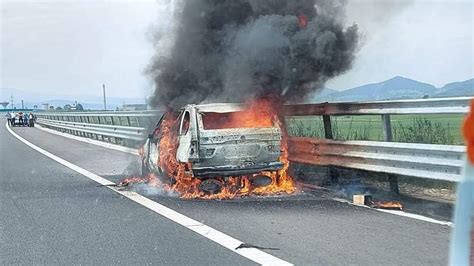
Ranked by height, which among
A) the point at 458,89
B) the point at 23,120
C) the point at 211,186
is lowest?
the point at 211,186

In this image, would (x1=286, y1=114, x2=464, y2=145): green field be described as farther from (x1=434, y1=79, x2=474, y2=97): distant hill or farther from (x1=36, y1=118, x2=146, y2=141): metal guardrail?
(x1=36, y1=118, x2=146, y2=141): metal guardrail

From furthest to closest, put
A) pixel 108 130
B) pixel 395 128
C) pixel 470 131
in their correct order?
1. pixel 108 130
2. pixel 395 128
3. pixel 470 131

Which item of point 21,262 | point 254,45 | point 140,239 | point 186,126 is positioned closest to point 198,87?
point 254,45

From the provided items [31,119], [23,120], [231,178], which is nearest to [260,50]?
[231,178]

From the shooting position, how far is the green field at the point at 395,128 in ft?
33.4

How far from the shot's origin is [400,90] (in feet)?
34.7

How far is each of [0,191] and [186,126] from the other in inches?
148

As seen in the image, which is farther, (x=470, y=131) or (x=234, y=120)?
(x=234, y=120)

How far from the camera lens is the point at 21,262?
6148mm

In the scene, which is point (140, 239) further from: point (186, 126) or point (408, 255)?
point (186, 126)

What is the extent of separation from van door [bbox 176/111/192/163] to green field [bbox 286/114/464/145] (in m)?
2.69

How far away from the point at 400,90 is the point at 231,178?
10.6 feet

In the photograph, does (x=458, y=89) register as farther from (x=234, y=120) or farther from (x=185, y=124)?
(x=185, y=124)

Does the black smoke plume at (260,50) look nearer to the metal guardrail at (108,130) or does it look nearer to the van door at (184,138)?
the van door at (184,138)
